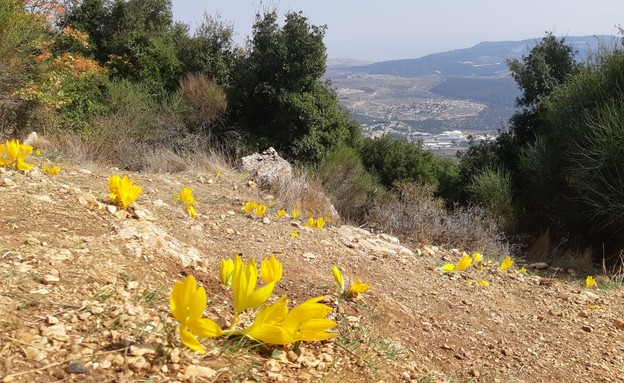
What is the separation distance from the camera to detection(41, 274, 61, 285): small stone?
52.0 inches

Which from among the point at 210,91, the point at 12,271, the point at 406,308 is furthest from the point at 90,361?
the point at 210,91

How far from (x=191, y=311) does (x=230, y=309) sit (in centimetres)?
48

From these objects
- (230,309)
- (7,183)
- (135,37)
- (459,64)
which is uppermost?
(459,64)

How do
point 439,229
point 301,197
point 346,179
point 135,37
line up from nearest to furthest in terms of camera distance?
point 439,229 < point 301,197 < point 346,179 < point 135,37

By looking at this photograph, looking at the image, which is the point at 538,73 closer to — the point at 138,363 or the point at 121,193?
the point at 121,193

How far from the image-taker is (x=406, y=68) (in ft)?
324

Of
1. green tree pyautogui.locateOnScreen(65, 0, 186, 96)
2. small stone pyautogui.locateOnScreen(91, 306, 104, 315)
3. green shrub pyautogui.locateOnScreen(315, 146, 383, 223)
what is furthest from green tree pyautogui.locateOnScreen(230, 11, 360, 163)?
small stone pyautogui.locateOnScreen(91, 306, 104, 315)

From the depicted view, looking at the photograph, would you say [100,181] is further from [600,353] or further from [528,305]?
[600,353]

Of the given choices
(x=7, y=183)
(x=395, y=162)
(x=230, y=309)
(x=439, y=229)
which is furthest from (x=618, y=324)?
(x=395, y=162)

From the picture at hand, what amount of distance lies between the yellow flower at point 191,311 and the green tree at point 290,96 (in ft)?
36.2

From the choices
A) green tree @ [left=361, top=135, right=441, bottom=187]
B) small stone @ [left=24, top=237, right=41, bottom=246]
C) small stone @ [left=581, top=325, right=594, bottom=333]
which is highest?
small stone @ [left=24, top=237, right=41, bottom=246]

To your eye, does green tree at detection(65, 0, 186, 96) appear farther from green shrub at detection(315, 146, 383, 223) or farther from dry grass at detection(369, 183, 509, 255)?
dry grass at detection(369, 183, 509, 255)

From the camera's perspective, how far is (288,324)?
1.11 metres

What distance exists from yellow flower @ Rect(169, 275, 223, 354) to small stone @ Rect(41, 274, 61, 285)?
51 centimetres
